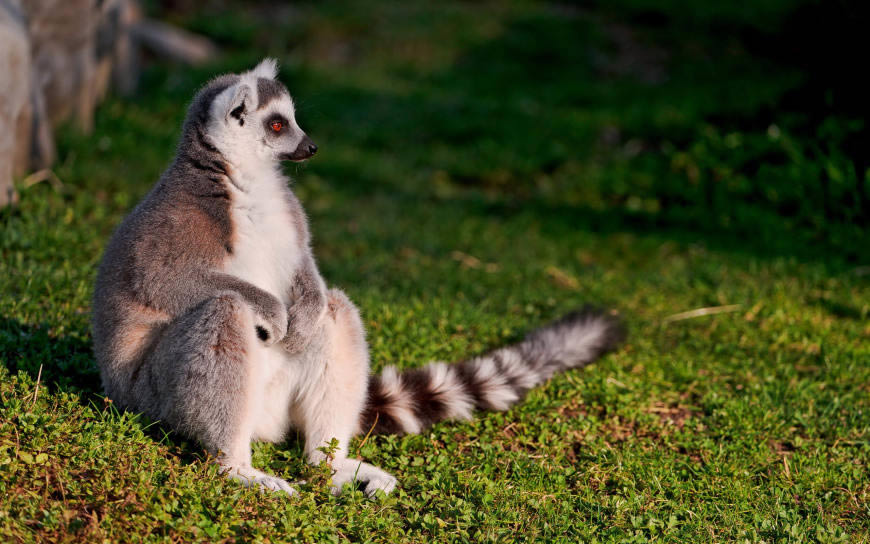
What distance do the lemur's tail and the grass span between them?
0.12 m

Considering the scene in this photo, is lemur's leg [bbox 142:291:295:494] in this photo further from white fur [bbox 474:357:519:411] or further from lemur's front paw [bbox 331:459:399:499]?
white fur [bbox 474:357:519:411]

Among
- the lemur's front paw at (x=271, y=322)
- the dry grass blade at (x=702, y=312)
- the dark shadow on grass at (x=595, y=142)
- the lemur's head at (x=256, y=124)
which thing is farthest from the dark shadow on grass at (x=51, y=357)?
the dark shadow on grass at (x=595, y=142)

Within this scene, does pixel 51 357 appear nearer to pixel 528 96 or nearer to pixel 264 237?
pixel 264 237

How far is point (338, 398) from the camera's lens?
12.0ft

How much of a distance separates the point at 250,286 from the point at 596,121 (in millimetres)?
7563

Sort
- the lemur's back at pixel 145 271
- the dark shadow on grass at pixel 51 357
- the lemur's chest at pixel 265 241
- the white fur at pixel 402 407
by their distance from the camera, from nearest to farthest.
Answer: the lemur's back at pixel 145 271, the lemur's chest at pixel 265 241, the dark shadow on grass at pixel 51 357, the white fur at pixel 402 407

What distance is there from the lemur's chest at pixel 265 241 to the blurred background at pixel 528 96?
3383mm

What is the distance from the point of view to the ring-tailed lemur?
3299mm

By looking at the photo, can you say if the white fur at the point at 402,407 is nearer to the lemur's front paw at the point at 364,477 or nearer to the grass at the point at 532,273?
the grass at the point at 532,273

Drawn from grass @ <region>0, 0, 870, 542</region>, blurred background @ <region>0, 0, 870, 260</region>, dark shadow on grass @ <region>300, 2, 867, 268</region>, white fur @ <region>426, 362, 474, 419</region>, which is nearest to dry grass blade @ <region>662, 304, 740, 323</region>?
grass @ <region>0, 0, 870, 542</region>

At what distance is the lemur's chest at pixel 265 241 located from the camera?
3539 millimetres

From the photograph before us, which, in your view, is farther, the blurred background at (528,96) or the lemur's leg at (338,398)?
the blurred background at (528,96)

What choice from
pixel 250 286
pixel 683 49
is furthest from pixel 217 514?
pixel 683 49

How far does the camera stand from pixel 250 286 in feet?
11.3
